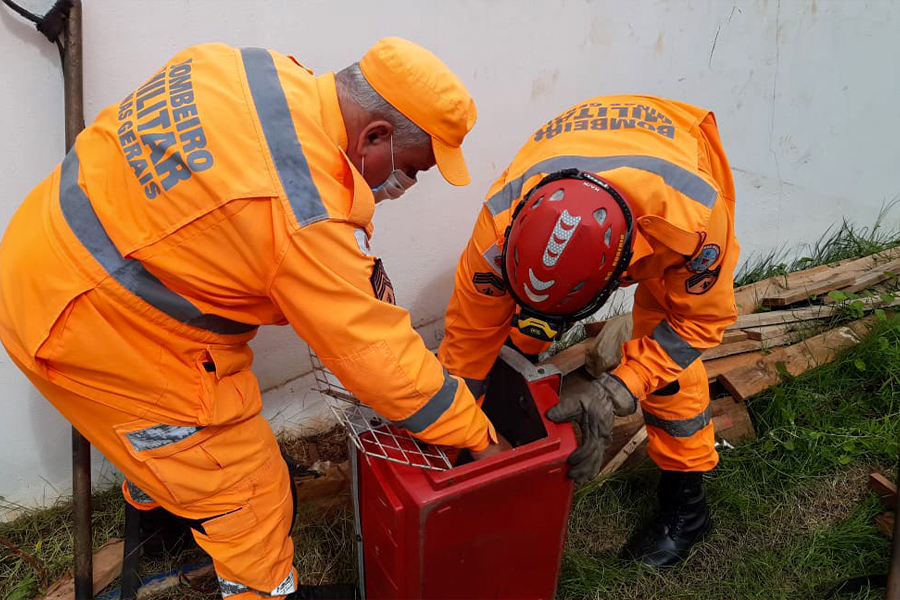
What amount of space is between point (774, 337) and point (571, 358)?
134 centimetres

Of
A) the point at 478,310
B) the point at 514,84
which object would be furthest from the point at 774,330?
the point at 478,310

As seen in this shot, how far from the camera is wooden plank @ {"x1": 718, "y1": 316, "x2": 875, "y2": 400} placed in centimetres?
333

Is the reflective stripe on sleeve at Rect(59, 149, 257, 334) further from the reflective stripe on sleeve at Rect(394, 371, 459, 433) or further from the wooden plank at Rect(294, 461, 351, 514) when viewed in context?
the wooden plank at Rect(294, 461, 351, 514)

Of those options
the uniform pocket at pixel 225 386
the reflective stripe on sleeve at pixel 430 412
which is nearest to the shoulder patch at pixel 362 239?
the reflective stripe on sleeve at pixel 430 412

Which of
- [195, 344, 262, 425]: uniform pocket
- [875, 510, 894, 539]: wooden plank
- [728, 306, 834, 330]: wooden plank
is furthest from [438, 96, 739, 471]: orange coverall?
[728, 306, 834, 330]: wooden plank

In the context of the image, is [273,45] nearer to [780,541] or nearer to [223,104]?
[223,104]

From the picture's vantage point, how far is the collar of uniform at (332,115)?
1.66m

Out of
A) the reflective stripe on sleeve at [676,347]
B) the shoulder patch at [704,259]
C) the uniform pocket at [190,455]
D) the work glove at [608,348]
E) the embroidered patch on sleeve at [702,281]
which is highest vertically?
the shoulder patch at [704,259]

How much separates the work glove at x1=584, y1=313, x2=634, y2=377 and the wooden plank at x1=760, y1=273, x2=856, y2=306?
4.47ft

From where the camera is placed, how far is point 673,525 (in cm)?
276

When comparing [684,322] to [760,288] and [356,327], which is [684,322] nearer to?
[356,327]

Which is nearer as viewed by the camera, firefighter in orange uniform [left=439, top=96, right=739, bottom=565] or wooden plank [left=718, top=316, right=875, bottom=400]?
firefighter in orange uniform [left=439, top=96, right=739, bottom=565]

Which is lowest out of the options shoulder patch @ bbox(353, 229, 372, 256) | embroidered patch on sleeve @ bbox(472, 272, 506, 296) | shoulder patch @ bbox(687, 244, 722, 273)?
embroidered patch on sleeve @ bbox(472, 272, 506, 296)

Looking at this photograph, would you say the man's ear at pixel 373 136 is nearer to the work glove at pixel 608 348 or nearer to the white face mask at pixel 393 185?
the white face mask at pixel 393 185
